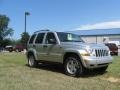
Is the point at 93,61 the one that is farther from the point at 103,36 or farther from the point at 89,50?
the point at 103,36

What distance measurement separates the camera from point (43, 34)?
15.1 m

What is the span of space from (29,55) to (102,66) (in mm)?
5051

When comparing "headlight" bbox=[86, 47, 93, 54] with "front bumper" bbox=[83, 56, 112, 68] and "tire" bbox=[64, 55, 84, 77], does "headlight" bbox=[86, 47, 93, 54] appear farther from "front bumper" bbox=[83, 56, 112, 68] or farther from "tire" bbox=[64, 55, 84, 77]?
"tire" bbox=[64, 55, 84, 77]

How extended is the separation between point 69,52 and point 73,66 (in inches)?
25.3

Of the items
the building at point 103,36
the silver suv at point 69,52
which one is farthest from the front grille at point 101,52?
the building at point 103,36

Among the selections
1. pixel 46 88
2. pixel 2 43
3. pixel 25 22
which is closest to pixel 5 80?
pixel 46 88

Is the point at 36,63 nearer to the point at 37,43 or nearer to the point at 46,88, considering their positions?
the point at 37,43

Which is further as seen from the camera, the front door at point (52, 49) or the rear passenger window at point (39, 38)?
the rear passenger window at point (39, 38)

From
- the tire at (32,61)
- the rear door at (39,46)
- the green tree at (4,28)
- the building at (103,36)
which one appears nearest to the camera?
the rear door at (39,46)

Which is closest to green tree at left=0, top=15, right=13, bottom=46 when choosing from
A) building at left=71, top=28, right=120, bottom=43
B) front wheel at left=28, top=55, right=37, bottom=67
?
building at left=71, top=28, right=120, bottom=43

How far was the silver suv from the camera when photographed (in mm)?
12094

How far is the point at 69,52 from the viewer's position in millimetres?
12758

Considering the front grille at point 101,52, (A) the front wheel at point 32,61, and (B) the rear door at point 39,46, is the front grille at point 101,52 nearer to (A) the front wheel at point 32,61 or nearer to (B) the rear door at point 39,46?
(B) the rear door at point 39,46

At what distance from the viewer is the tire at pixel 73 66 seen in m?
12.3
